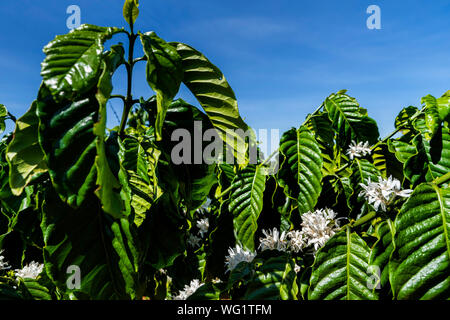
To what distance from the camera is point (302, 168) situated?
4.85ft

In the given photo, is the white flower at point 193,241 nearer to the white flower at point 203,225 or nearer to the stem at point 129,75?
the white flower at point 203,225

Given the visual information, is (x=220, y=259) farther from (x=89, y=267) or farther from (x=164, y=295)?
(x=89, y=267)

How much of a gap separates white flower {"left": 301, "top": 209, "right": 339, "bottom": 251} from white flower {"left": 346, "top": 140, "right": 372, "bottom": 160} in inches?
19.7

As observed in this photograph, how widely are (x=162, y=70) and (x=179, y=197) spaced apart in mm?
398

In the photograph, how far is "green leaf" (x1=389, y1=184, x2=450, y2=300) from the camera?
89cm

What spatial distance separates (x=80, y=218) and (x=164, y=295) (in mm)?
1155

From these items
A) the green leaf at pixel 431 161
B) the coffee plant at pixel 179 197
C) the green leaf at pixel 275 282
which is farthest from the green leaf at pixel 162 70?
the green leaf at pixel 431 161

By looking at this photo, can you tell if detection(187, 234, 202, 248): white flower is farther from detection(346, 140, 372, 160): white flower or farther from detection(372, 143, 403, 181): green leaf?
detection(372, 143, 403, 181): green leaf

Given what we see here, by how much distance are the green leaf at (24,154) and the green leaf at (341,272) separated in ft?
2.69

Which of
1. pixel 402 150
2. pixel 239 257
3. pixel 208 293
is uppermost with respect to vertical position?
pixel 402 150

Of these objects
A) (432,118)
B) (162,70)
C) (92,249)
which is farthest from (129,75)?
(432,118)

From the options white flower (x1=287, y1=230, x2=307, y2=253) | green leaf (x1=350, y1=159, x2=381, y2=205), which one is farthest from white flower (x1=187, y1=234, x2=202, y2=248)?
green leaf (x1=350, y1=159, x2=381, y2=205)

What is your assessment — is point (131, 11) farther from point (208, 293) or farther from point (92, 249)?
point (208, 293)
